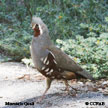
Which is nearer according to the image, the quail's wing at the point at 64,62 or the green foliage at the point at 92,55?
the quail's wing at the point at 64,62

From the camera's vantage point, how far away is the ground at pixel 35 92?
423cm

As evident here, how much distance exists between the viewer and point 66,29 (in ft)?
28.8

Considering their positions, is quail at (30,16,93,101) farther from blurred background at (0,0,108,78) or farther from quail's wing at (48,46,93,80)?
blurred background at (0,0,108,78)

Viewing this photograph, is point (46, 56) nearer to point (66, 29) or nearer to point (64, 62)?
point (64, 62)

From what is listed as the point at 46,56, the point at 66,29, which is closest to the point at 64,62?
the point at 46,56

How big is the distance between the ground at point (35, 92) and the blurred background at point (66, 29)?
16.9 inches

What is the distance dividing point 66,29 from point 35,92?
402 centimetres

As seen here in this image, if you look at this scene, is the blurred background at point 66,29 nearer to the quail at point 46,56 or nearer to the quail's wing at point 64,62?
the quail's wing at point 64,62

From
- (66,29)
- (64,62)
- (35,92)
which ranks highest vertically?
(66,29)

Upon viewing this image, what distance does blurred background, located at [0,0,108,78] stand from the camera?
6.43 meters

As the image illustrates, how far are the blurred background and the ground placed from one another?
43 cm

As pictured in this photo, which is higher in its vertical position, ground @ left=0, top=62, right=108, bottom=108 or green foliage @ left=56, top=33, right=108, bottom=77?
green foliage @ left=56, top=33, right=108, bottom=77

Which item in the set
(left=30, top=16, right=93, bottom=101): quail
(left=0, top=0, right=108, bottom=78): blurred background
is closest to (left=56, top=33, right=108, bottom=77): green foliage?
(left=0, top=0, right=108, bottom=78): blurred background

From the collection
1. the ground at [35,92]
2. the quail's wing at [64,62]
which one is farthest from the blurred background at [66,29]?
the quail's wing at [64,62]
